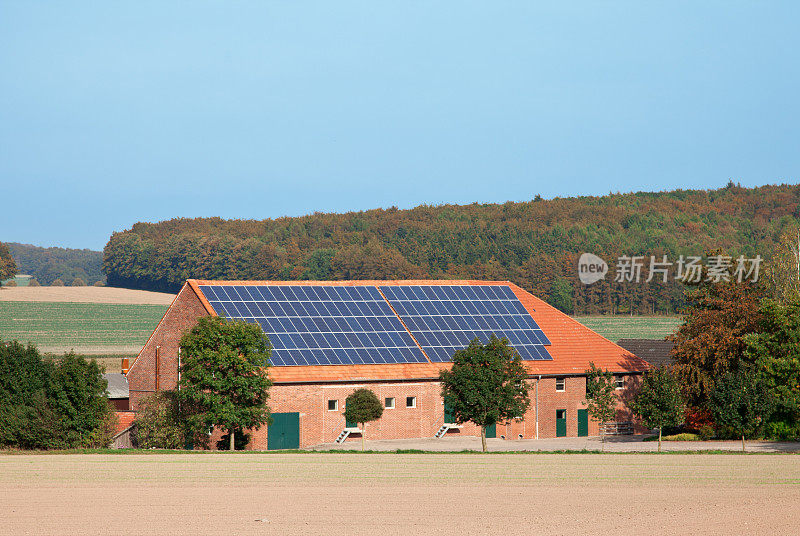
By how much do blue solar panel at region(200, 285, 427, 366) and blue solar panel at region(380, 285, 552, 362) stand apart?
1.08m

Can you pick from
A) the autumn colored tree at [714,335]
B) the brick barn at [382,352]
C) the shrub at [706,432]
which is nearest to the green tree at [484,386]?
the brick barn at [382,352]

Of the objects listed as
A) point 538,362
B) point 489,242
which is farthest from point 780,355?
point 489,242

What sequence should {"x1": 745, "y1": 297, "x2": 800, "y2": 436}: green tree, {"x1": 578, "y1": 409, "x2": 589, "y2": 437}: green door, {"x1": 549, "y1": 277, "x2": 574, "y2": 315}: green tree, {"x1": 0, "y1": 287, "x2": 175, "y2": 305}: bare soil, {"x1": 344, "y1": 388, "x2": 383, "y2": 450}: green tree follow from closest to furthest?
1. {"x1": 745, "y1": 297, "x2": 800, "y2": 436}: green tree
2. {"x1": 344, "y1": 388, "x2": 383, "y2": 450}: green tree
3. {"x1": 578, "y1": 409, "x2": 589, "y2": 437}: green door
4. {"x1": 0, "y1": 287, "x2": 175, "y2": 305}: bare soil
5. {"x1": 549, "y1": 277, "x2": 574, "y2": 315}: green tree

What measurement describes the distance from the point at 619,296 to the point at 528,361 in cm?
10246

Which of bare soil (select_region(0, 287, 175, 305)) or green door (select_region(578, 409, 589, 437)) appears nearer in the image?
green door (select_region(578, 409, 589, 437))

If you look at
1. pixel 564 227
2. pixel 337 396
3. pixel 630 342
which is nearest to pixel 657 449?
pixel 337 396

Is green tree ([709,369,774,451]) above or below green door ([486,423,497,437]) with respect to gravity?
above

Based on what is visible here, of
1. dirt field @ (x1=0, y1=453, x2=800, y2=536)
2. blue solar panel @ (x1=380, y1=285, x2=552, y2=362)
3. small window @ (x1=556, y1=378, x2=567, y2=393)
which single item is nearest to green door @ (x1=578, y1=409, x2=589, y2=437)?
small window @ (x1=556, y1=378, x2=567, y2=393)

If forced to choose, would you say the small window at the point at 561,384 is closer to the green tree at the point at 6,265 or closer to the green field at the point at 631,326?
the green field at the point at 631,326

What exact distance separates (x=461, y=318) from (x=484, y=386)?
13.3 metres

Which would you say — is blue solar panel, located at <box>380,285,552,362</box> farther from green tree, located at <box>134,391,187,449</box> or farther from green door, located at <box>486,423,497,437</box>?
green tree, located at <box>134,391,187,449</box>

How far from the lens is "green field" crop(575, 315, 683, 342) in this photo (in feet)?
356

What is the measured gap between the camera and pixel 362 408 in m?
46.8

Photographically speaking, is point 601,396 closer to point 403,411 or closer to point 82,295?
point 403,411
